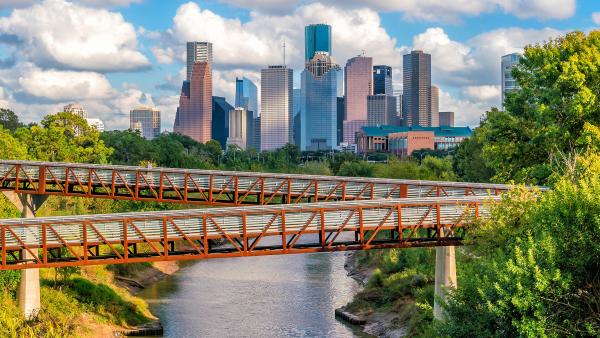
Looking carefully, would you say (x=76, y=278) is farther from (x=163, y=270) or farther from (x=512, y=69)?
(x=512, y=69)

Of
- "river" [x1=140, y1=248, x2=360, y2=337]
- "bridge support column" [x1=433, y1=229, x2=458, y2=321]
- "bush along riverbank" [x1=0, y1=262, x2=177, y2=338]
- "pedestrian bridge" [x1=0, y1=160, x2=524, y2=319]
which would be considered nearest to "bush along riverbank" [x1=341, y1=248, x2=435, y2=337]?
"river" [x1=140, y1=248, x2=360, y2=337]

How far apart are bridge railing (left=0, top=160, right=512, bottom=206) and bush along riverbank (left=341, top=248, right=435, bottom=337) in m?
7.85

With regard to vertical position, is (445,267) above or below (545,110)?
below

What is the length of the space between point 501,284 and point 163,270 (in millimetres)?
65103

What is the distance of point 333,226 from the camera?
48594 mm

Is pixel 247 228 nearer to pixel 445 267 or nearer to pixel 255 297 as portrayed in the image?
pixel 445 267

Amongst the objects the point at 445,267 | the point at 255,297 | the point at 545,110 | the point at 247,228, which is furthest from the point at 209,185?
the point at 545,110

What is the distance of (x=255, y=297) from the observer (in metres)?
75.8

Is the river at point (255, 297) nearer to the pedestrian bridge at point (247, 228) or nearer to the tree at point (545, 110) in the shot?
the pedestrian bridge at point (247, 228)

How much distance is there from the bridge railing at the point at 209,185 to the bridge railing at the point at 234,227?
41.0ft

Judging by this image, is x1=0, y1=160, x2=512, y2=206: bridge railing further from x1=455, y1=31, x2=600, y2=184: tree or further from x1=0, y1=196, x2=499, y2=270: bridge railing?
x1=0, y1=196, x2=499, y2=270: bridge railing

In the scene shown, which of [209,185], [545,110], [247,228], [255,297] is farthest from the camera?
[255,297]

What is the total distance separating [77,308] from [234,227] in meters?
20.5

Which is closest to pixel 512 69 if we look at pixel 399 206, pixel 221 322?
pixel 399 206
